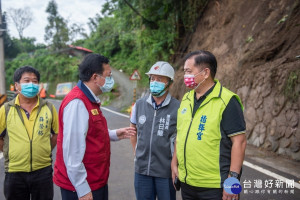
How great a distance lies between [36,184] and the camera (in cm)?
272

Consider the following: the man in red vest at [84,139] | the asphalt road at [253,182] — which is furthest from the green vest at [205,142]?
the asphalt road at [253,182]

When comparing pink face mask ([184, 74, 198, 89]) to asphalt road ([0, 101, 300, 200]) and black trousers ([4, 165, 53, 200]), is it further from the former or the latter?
asphalt road ([0, 101, 300, 200])

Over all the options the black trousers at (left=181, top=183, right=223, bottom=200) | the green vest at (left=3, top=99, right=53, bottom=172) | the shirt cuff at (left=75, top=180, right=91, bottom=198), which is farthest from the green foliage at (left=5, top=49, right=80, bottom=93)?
the shirt cuff at (left=75, top=180, right=91, bottom=198)

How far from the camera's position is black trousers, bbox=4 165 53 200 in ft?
8.69

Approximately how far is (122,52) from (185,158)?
31326mm

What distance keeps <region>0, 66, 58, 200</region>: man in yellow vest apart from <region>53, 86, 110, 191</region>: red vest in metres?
0.69

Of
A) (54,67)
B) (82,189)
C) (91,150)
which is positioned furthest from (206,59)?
(54,67)

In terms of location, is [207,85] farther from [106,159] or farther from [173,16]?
[173,16]

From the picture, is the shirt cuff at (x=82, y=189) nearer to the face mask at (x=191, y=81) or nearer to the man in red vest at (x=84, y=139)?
the man in red vest at (x=84, y=139)

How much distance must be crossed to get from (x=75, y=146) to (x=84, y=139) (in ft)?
0.28

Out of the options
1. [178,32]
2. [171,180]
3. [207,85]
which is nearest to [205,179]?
[171,180]

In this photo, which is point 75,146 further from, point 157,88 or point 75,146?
point 157,88

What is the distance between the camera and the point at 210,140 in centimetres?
215

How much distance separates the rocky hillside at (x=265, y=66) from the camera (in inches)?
217
